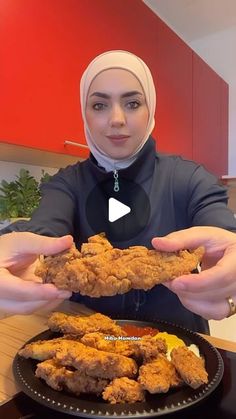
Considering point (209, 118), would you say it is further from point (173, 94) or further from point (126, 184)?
point (126, 184)

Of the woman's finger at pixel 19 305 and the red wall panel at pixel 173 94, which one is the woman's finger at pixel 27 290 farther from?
the red wall panel at pixel 173 94

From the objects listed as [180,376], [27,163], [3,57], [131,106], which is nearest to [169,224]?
[131,106]

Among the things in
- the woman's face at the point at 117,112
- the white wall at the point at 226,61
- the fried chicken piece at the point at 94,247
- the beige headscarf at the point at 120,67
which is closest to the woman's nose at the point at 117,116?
the woman's face at the point at 117,112

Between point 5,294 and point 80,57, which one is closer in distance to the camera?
point 5,294

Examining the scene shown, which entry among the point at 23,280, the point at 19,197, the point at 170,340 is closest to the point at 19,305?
the point at 23,280

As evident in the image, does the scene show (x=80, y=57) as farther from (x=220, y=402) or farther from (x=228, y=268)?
(x=220, y=402)

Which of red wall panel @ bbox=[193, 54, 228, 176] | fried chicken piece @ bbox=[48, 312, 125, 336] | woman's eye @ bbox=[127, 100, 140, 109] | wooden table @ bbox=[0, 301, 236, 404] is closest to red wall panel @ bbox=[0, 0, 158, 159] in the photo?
woman's eye @ bbox=[127, 100, 140, 109]

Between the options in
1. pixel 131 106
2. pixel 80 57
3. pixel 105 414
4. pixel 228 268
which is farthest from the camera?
pixel 80 57

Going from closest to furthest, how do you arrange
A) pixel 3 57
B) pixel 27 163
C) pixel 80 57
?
pixel 3 57, pixel 80 57, pixel 27 163
